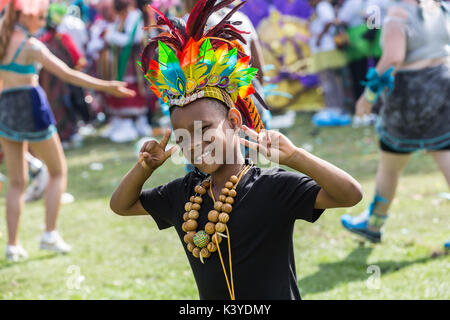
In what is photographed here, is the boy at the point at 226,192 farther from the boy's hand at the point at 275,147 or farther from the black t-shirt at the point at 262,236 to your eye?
the boy's hand at the point at 275,147

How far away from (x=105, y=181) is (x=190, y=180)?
5465mm

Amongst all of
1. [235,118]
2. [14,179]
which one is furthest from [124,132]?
[235,118]

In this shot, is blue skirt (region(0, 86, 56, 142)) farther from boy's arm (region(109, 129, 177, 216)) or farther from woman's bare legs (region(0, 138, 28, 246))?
boy's arm (region(109, 129, 177, 216))

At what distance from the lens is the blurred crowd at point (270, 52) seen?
10.2m

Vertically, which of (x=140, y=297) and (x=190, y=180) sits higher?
(x=190, y=180)

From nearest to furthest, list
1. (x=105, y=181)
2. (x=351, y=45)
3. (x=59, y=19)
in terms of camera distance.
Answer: (x=105, y=181), (x=59, y=19), (x=351, y=45)

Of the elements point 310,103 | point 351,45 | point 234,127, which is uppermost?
point 234,127

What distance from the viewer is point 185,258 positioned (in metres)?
4.95

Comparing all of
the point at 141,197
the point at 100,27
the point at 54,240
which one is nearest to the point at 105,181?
the point at 54,240

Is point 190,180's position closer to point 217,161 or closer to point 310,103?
point 217,161

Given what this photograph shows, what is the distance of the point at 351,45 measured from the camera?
10.6 m

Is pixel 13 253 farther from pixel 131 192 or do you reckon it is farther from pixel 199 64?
pixel 199 64

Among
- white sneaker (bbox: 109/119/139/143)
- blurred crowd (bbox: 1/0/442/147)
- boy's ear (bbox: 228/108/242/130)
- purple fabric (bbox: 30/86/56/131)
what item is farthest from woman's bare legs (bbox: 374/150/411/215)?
white sneaker (bbox: 109/119/139/143)

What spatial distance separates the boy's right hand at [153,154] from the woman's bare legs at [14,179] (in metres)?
2.95
